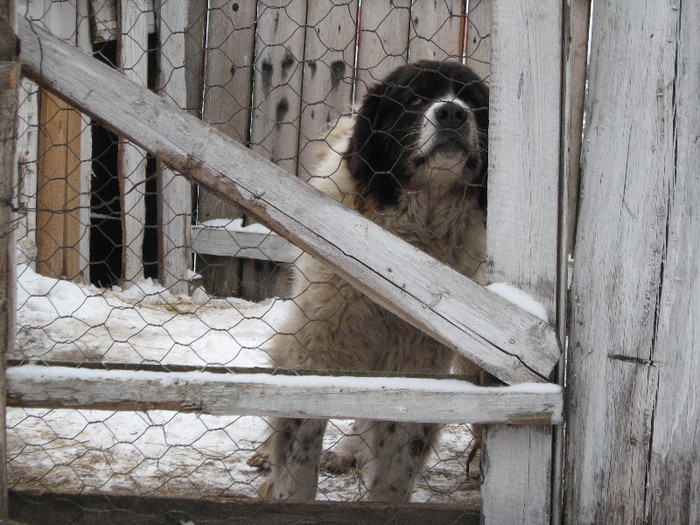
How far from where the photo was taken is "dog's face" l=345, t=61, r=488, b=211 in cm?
237

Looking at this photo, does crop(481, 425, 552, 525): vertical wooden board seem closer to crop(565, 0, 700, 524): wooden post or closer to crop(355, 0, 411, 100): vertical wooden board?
crop(565, 0, 700, 524): wooden post

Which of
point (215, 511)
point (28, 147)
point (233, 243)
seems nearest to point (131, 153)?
point (28, 147)

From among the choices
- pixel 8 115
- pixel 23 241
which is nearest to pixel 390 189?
pixel 8 115

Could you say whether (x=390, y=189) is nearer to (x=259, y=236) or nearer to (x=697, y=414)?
(x=697, y=414)

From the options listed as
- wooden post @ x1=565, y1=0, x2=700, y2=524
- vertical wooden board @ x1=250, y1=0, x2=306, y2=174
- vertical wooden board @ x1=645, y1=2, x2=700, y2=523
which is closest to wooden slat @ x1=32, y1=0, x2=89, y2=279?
vertical wooden board @ x1=250, y1=0, x2=306, y2=174

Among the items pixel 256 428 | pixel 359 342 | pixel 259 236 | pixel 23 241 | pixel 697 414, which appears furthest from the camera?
pixel 259 236

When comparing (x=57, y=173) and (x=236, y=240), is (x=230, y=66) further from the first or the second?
(x=57, y=173)

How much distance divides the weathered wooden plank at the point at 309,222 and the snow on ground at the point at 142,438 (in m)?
0.33

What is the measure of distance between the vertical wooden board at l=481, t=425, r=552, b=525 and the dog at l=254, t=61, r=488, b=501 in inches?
29.9

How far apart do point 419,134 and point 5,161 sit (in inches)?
53.8

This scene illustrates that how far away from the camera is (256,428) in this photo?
324cm

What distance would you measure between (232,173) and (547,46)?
83 cm

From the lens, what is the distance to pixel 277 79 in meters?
5.18

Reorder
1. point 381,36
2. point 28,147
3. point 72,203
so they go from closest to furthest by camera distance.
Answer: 1. point 28,147
2. point 72,203
3. point 381,36
